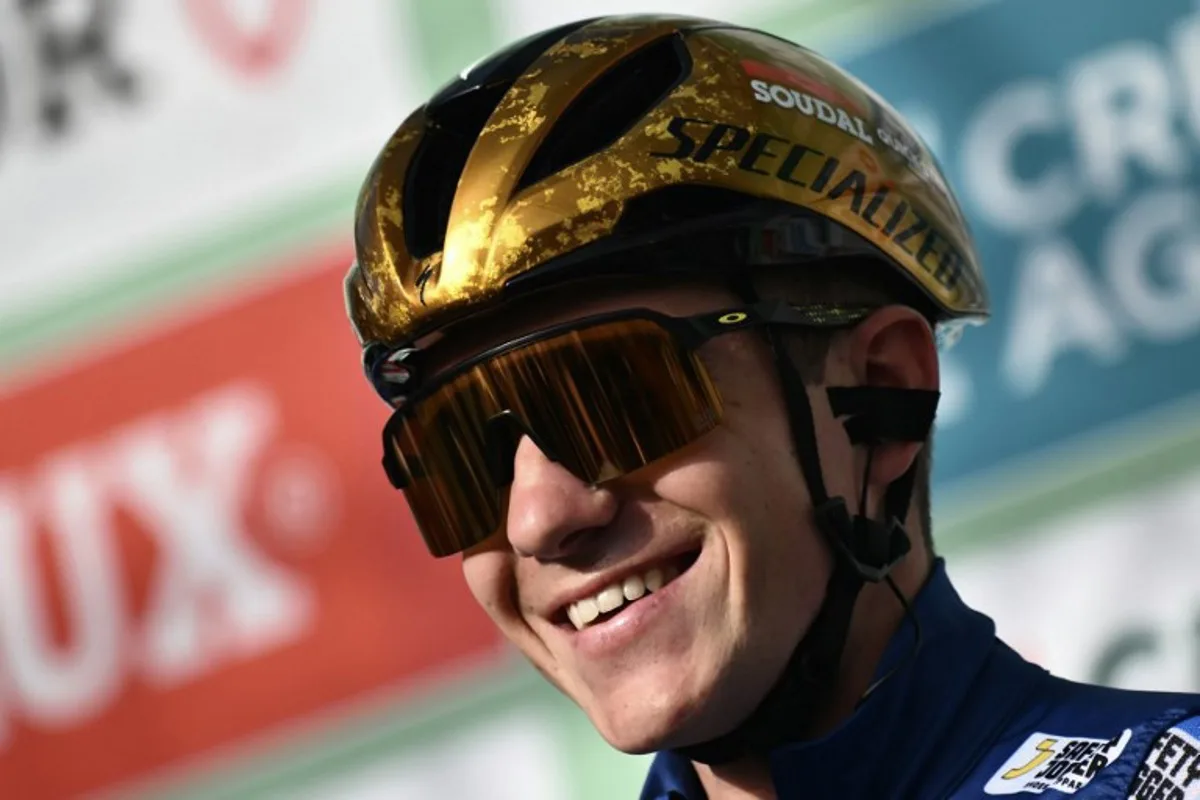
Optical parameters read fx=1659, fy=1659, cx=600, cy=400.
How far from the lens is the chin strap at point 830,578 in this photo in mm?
1310

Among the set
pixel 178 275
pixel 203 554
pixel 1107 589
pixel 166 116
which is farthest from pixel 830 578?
pixel 166 116

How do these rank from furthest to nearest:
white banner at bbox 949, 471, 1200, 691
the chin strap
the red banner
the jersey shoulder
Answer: the red banner
white banner at bbox 949, 471, 1200, 691
the chin strap
the jersey shoulder

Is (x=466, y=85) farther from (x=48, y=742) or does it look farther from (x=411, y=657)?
(x=48, y=742)

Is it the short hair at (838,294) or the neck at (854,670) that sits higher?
the short hair at (838,294)

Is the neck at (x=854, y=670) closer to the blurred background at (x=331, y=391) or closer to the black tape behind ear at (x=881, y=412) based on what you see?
the black tape behind ear at (x=881, y=412)

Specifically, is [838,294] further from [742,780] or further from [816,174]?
[742,780]


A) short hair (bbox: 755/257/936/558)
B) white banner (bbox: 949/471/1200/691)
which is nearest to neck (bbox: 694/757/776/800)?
short hair (bbox: 755/257/936/558)

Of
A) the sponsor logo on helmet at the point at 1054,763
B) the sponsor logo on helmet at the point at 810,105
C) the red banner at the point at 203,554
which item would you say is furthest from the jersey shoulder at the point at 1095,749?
the red banner at the point at 203,554

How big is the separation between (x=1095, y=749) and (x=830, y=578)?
238 millimetres

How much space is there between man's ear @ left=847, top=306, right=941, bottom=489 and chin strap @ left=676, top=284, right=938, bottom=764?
4cm

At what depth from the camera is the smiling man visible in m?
1.26

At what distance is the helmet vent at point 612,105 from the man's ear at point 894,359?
259 millimetres

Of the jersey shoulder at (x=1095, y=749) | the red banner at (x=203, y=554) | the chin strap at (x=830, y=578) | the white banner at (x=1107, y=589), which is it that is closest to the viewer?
the jersey shoulder at (x=1095, y=749)

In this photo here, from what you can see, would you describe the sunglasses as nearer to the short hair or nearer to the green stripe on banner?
the short hair
